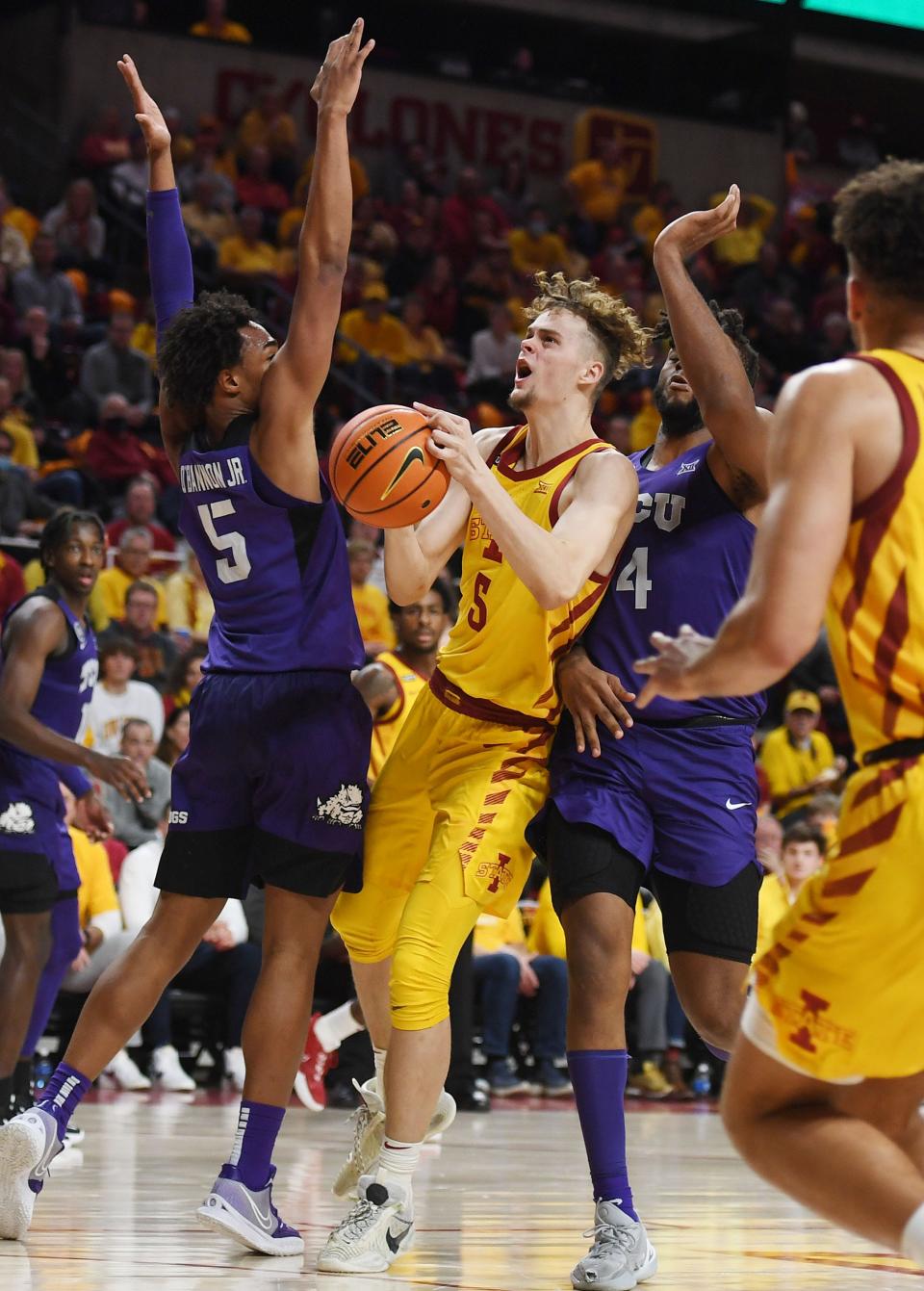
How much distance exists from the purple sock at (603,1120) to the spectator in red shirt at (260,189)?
14011mm

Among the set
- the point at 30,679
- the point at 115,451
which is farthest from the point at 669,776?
the point at 115,451

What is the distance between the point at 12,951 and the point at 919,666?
14.4 ft

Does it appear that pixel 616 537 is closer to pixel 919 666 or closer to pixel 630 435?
pixel 919 666

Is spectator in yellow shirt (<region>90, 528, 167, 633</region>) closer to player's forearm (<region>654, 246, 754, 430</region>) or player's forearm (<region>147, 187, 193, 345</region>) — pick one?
player's forearm (<region>147, 187, 193, 345</region>)

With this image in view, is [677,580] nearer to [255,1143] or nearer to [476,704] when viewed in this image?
[476,704]

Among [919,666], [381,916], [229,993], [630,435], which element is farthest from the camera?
[630,435]

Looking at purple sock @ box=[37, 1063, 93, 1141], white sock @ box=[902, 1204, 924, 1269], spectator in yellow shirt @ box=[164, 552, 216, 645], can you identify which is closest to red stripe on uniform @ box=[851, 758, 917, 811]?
white sock @ box=[902, 1204, 924, 1269]

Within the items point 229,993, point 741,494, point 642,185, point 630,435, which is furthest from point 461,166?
point 741,494

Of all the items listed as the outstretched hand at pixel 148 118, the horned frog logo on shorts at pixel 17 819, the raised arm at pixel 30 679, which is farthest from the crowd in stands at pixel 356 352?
the outstretched hand at pixel 148 118

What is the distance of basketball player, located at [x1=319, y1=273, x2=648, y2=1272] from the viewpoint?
416 cm

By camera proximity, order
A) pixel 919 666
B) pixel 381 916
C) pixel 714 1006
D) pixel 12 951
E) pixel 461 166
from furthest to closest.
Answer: pixel 461 166 → pixel 12 951 → pixel 381 916 → pixel 714 1006 → pixel 919 666

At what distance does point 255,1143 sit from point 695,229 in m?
2.45

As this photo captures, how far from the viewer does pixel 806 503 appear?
2.62 m

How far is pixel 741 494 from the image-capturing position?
456 centimetres
